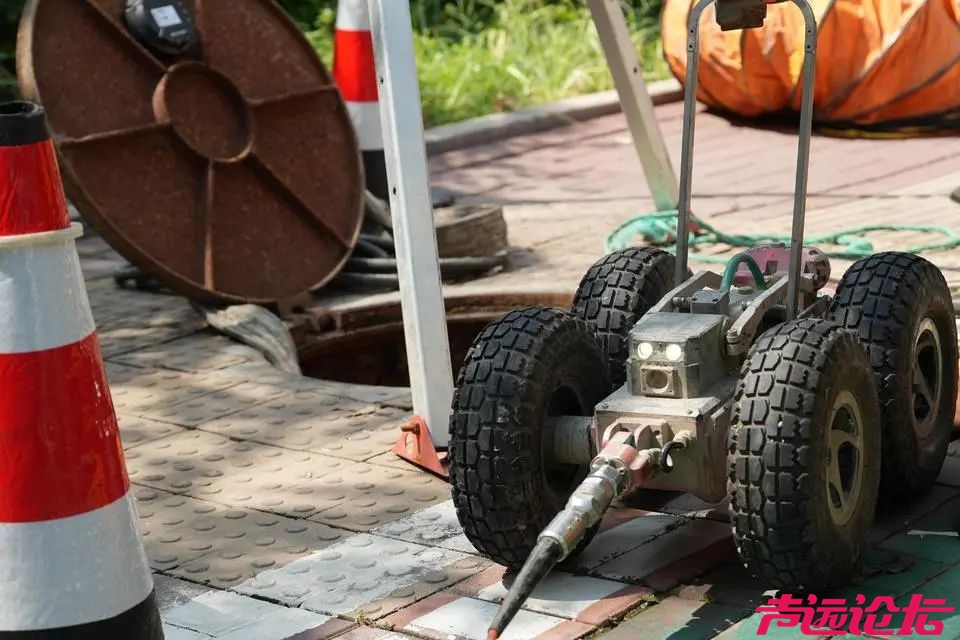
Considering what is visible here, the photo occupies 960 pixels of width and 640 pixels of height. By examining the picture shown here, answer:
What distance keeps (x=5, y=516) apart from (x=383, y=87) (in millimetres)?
1992

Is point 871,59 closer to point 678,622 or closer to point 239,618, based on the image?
point 678,622

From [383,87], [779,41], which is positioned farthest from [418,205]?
[779,41]

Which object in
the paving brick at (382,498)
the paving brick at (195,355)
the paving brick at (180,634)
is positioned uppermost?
the paving brick at (195,355)

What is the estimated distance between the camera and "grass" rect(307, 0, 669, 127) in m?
10.9

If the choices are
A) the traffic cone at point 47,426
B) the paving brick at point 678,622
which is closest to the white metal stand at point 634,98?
the paving brick at point 678,622

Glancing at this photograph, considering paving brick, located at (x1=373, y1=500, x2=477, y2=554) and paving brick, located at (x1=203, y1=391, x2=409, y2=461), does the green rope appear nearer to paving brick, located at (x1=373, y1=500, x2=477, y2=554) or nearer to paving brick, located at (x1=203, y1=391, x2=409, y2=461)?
paving brick, located at (x1=203, y1=391, x2=409, y2=461)

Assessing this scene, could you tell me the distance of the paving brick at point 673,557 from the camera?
366cm

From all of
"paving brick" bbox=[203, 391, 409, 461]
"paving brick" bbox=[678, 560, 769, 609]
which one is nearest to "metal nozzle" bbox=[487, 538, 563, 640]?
"paving brick" bbox=[678, 560, 769, 609]

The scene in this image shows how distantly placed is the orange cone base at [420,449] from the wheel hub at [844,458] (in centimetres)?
124

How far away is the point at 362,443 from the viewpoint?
480cm

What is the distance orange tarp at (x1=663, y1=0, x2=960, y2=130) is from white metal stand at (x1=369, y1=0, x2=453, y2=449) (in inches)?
199

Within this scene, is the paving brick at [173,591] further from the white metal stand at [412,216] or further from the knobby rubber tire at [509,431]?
the white metal stand at [412,216]

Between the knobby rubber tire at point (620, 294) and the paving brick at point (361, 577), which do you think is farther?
the knobby rubber tire at point (620, 294)

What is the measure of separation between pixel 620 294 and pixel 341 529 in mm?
907
